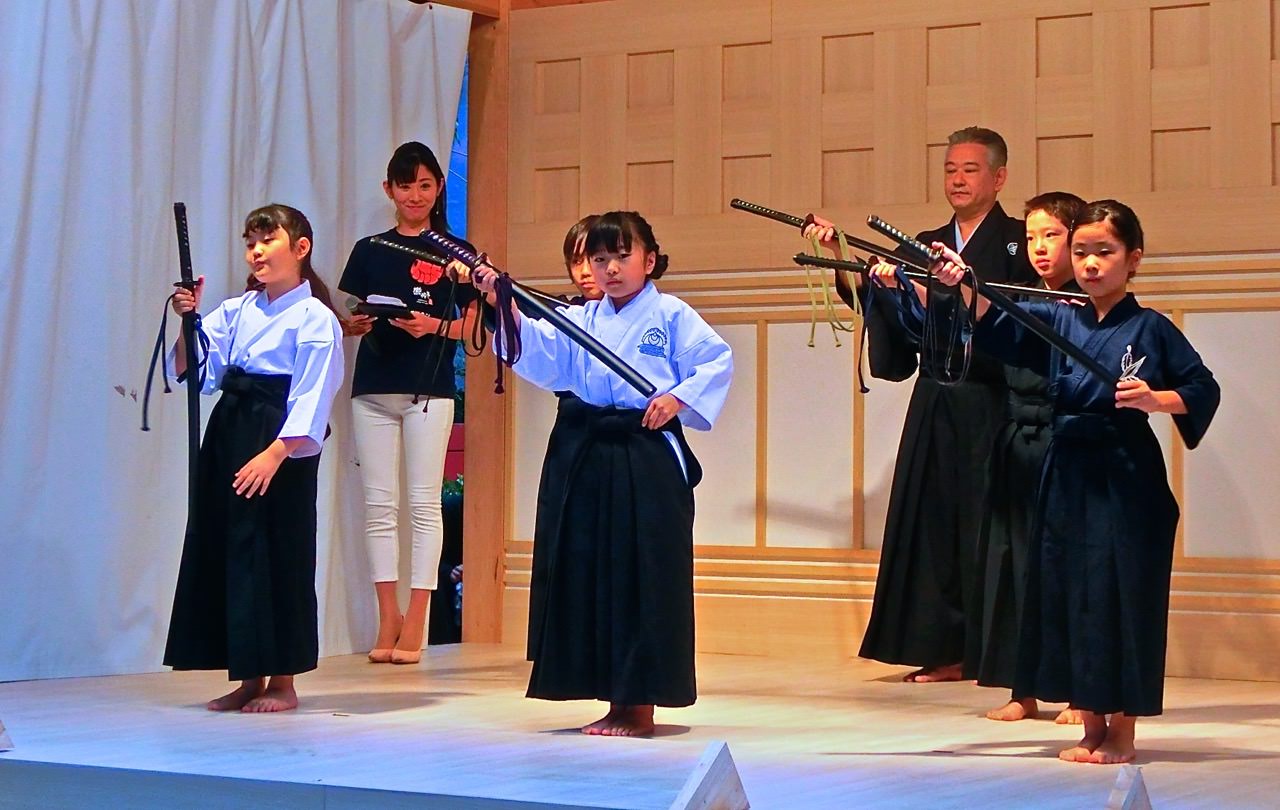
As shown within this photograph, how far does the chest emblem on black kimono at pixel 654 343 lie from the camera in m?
Result: 3.80

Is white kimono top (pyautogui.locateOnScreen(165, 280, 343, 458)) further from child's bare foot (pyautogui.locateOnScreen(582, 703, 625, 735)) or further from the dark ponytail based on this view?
child's bare foot (pyautogui.locateOnScreen(582, 703, 625, 735))

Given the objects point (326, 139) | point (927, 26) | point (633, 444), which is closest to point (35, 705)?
point (633, 444)

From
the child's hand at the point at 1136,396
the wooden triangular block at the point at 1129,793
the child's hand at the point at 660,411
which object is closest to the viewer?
the wooden triangular block at the point at 1129,793

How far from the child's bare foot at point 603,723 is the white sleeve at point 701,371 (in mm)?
687

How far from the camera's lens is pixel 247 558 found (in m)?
4.02

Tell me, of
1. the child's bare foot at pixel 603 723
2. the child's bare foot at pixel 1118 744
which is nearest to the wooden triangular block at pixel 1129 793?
the child's bare foot at pixel 1118 744

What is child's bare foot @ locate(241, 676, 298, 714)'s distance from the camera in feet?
13.1

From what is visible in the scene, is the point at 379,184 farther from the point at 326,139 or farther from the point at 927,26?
the point at 927,26

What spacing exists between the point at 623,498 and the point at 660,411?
0.24m

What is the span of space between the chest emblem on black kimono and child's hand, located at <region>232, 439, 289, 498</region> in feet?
3.09

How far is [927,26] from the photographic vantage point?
555cm

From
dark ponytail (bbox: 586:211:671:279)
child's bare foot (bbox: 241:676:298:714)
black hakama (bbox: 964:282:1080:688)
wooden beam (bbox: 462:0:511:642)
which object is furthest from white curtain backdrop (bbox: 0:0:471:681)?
black hakama (bbox: 964:282:1080:688)

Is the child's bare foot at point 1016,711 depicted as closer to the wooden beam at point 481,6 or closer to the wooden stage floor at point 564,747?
the wooden stage floor at point 564,747

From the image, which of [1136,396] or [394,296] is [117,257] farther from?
[1136,396]
